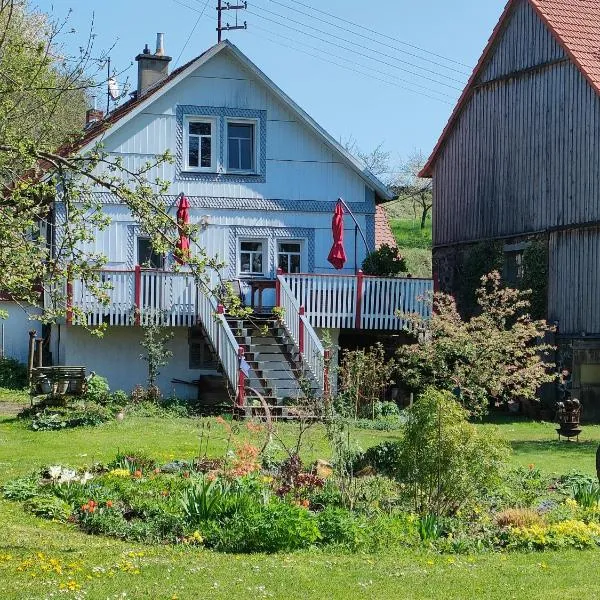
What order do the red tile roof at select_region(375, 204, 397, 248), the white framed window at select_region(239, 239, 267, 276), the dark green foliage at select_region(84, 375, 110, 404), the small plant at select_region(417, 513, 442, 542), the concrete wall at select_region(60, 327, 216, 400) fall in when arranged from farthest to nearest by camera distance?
the red tile roof at select_region(375, 204, 397, 248)
the white framed window at select_region(239, 239, 267, 276)
the concrete wall at select_region(60, 327, 216, 400)
the dark green foliage at select_region(84, 375, 110, 404)
the small plant at select_region(417, 513, 442, 542)

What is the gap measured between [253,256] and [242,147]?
2776mm

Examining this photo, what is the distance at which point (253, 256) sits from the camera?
3088cm

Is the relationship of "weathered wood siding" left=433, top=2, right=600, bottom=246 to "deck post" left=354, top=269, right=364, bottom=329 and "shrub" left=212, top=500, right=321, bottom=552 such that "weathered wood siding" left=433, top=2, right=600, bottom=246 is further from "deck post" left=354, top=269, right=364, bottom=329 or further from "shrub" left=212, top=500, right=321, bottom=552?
"shrub" left=212, top=500, right=321, bottom=552

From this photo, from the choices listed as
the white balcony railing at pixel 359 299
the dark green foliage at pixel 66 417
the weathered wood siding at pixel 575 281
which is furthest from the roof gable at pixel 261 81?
the dark green foliage at pixel 66 417

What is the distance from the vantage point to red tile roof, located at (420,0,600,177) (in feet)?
88.9

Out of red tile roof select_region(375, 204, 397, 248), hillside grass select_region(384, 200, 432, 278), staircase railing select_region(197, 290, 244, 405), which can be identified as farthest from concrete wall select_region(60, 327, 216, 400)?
hillside grass select_region(384, 200, 432, 278)

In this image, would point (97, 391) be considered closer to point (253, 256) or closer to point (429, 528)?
point (253, 256)

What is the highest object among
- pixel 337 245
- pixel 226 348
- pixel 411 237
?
pixel 411 237

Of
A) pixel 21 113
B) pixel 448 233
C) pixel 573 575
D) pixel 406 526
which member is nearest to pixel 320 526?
pixel 406 526

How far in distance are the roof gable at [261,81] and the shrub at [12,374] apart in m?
6.10

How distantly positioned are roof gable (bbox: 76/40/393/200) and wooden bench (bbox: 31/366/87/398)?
6.23m

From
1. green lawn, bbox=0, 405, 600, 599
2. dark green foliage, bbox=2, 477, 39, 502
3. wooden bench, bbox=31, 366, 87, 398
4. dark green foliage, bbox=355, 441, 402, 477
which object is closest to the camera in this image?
green lawn, bbox=0, 405, 600, 599

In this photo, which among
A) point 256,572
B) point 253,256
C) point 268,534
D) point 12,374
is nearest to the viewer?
point 256,572

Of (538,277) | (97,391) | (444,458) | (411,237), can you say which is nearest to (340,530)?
(444,458)
